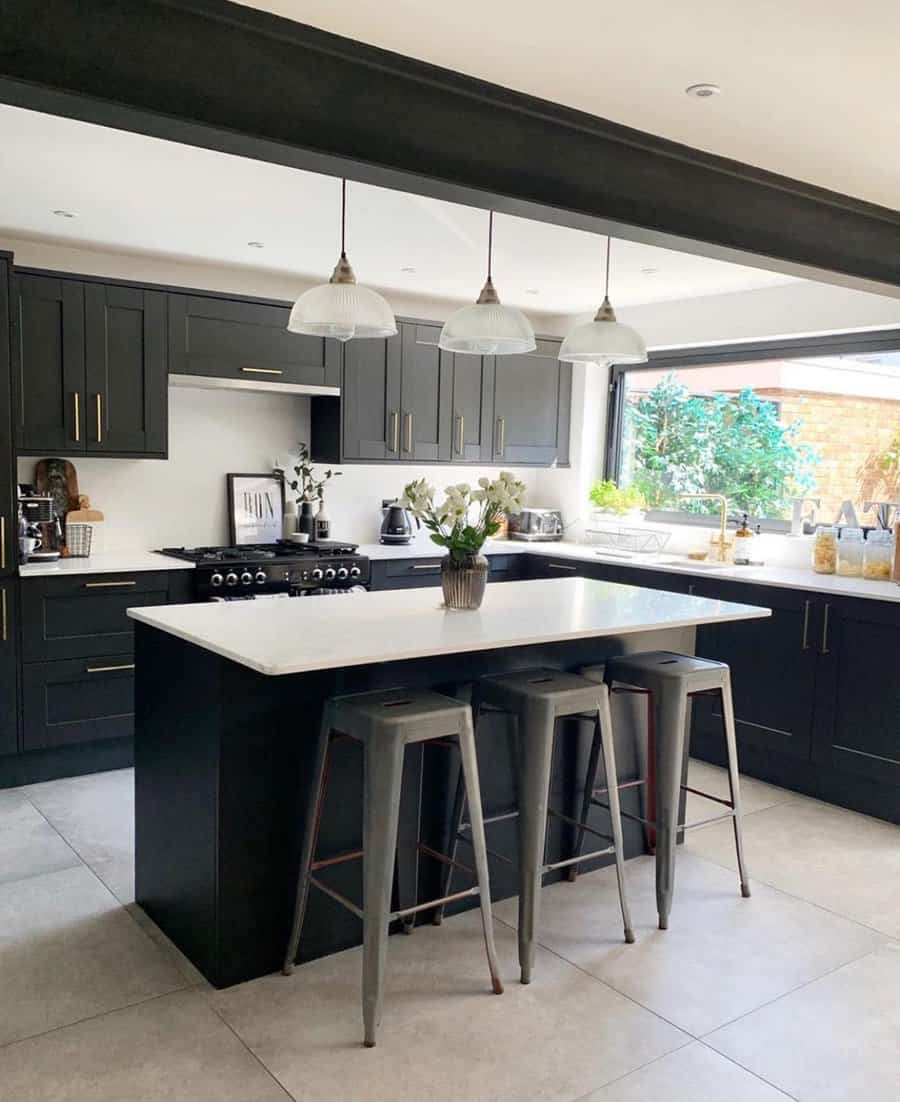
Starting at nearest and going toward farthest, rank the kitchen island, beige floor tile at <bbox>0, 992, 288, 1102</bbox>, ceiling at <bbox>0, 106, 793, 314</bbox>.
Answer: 1. beige floor tile at <bbox>0, 992, 288, 1102</bbox>
2. the kitchen island
3. ceiling at <bbox>0, 106, 793, 314</bbox>

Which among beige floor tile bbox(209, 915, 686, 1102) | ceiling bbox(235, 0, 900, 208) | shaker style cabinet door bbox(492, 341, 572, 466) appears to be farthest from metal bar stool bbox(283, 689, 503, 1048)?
shaker style cabinet door bbox(492, 341, 572, 466)

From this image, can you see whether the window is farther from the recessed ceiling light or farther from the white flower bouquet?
the recessed ceiling light

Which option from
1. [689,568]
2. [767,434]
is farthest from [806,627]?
[767,434]

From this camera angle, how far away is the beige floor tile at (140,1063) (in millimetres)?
2193

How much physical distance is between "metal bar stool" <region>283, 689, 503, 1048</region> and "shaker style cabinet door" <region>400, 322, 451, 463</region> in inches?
118

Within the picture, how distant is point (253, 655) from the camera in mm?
2400

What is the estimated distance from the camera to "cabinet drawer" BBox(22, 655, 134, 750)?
4.14 metres

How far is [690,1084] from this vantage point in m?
2.26

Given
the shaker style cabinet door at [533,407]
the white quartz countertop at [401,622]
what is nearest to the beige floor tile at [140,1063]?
the white quartz countertop at [401,622]

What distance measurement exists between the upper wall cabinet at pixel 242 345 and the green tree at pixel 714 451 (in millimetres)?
2086

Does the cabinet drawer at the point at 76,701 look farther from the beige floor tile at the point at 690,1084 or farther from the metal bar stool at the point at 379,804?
the beige floor tile at the point at 690,1084

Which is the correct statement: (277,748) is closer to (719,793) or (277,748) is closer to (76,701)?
(76,701)

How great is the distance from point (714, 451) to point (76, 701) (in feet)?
12.2

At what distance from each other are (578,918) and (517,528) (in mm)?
3417
